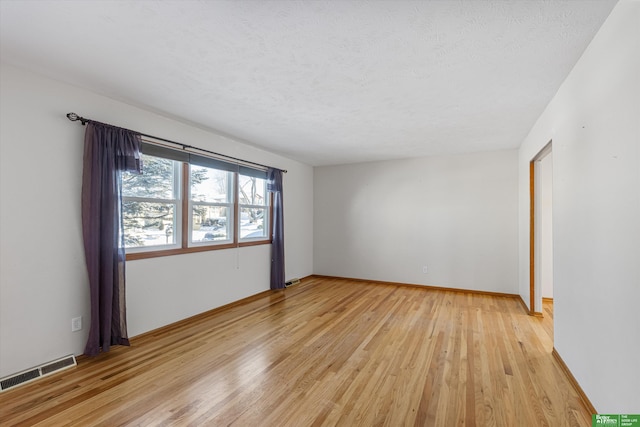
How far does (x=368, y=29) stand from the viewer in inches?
67.4

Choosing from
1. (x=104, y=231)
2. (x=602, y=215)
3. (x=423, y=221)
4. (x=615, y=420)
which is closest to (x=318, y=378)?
(x=615, y=420)

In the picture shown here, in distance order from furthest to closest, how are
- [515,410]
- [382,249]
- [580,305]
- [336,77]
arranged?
[382,249], [336,77], [580,305], [515,410]

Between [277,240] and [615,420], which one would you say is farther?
[277,240]

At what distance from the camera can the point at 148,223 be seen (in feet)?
10.5

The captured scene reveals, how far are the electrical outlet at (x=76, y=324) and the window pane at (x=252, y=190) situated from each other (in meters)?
2.46

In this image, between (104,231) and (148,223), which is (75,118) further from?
(148,223)

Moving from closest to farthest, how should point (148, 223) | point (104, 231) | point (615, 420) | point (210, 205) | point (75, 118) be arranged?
point (615, 420)
point (75, 118)
point (104, 231)
point (148, 223)
point (210, 205)

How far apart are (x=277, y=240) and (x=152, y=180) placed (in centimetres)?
229

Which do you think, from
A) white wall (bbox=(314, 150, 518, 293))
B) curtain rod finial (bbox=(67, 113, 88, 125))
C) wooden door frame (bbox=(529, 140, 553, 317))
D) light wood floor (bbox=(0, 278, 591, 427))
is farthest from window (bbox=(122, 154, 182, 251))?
wooden door frame (bbox=(529, 140, 553, 317))

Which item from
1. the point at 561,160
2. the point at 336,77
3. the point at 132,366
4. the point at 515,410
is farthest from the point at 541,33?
the point at 132,366

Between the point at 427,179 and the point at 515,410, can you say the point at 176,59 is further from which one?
the point at 427,179

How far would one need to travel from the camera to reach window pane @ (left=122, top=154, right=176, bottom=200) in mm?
3021

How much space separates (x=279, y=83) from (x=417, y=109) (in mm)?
1522

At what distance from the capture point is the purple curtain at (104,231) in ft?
8.36
